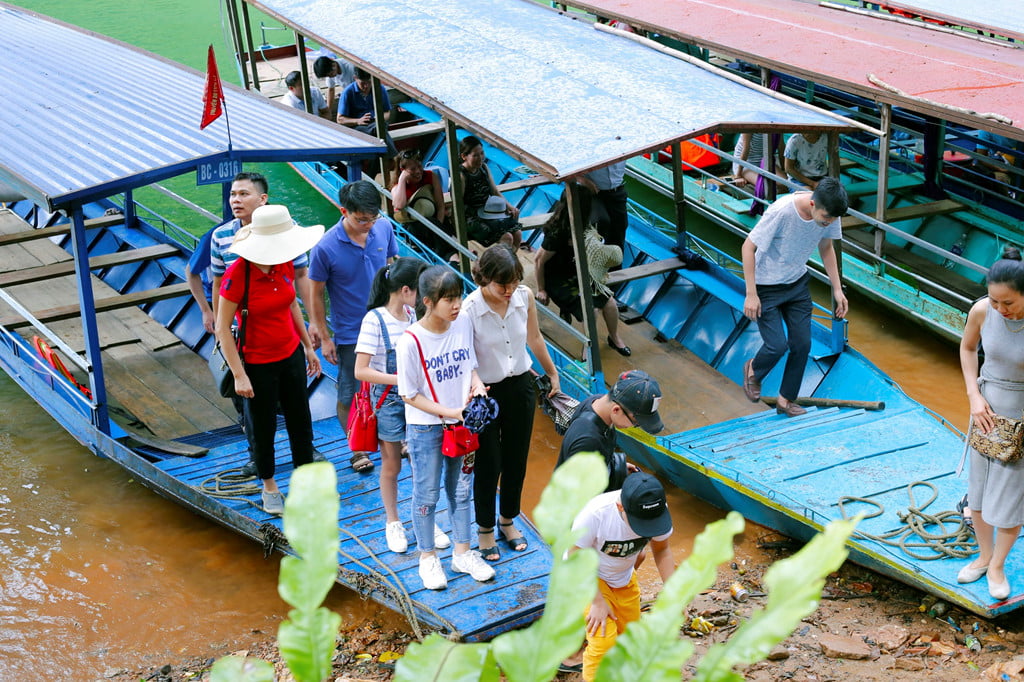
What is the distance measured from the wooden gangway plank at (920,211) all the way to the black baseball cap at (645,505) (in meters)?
6.50

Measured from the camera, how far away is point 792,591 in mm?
1526

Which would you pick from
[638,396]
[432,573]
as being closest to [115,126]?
[432,573]

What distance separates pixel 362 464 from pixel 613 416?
9.01 ft

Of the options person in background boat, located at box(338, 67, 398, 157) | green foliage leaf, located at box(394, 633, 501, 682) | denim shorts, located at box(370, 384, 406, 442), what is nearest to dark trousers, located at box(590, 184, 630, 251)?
denim shorts, located at box(370, 384, 406, 442)

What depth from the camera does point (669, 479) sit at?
735 centimetres

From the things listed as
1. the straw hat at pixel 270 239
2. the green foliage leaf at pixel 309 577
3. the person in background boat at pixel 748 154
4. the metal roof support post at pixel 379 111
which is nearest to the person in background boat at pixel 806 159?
the person in background boat at pixel 748 154

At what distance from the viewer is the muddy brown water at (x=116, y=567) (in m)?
6.18

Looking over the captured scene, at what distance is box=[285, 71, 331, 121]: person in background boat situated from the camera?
1188cm

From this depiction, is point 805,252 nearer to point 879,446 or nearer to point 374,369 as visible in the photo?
point 879,446

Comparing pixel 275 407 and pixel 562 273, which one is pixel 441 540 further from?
pixel 562 273

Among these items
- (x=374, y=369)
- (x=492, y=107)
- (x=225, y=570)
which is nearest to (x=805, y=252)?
(x=492, y=107)

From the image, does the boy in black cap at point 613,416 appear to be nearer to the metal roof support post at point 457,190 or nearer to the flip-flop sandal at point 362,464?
the flip-flop sandal at point 362,464

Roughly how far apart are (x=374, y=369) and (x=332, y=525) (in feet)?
12.1

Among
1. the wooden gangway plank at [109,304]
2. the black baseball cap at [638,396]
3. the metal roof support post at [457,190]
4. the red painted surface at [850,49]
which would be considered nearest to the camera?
the black baseball cap at [638,396]
